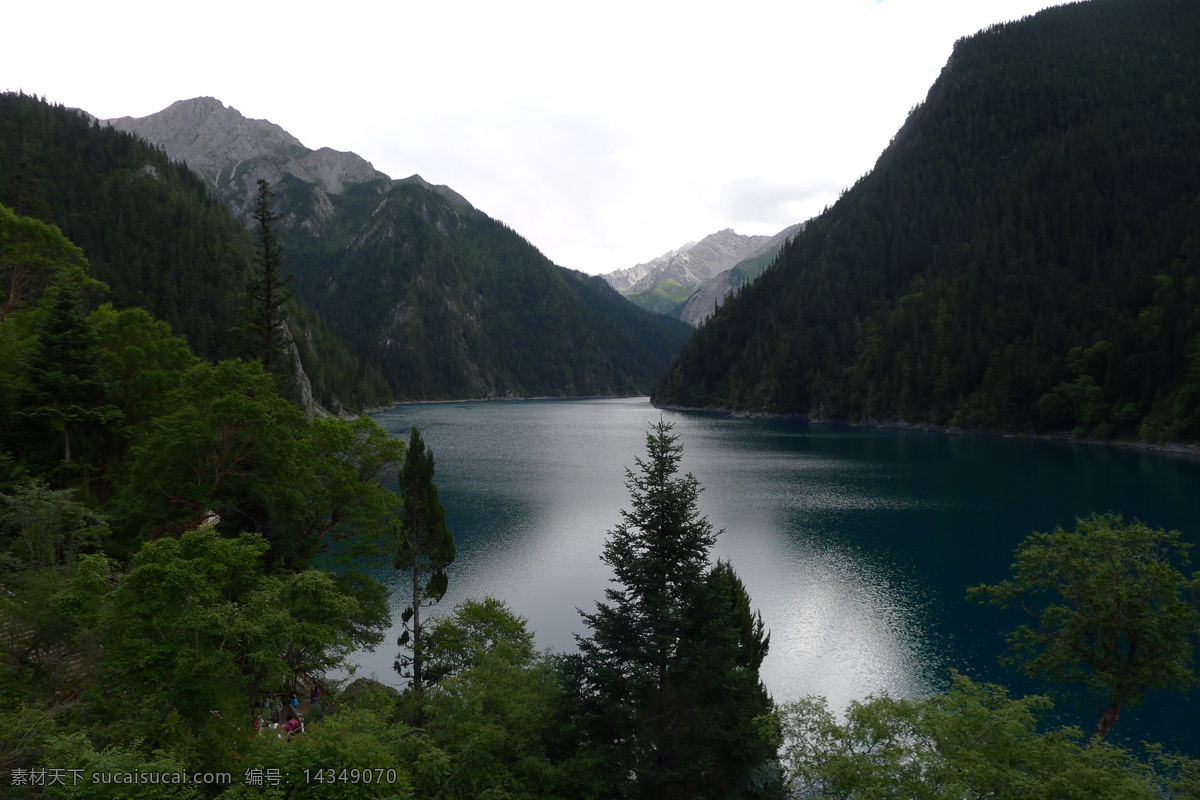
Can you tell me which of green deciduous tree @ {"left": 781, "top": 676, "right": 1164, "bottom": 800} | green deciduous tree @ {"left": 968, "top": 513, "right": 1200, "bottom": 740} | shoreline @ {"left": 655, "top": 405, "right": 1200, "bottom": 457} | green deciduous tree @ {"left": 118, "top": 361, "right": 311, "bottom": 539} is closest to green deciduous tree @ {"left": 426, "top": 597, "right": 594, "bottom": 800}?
green deciduous tree @ {"left": 781, "top": 676, "right": 1164, "bottom": 800}

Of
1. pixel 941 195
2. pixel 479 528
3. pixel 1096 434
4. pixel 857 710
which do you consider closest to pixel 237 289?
pixel 479 528

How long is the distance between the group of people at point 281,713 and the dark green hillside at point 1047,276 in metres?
120

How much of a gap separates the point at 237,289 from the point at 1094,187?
686 ft

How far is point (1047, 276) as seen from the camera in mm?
142750

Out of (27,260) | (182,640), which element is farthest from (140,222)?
(182,640)

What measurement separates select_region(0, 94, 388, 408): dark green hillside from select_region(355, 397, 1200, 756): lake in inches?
2141

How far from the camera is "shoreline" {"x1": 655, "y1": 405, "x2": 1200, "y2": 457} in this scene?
91419mm

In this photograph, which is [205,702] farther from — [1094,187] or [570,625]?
[1094,187]

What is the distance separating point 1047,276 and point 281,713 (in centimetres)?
17578

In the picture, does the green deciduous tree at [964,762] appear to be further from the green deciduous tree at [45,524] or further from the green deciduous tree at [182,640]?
the green deciduous tree at [45,524]

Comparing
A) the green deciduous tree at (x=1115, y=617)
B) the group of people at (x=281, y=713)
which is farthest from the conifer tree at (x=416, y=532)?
the green deciduous tree at (x=1115, y=617)

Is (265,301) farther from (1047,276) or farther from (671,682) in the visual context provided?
(1047,276)

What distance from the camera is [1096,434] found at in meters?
107

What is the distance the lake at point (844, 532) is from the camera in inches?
1217
